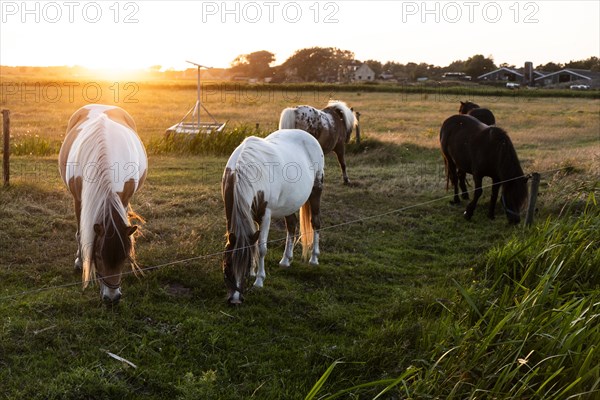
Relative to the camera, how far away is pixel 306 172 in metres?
6.52

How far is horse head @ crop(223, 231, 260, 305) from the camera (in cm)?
516

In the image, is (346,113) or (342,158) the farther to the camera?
(346,113)

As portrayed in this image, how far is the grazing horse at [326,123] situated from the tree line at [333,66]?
37283 mm

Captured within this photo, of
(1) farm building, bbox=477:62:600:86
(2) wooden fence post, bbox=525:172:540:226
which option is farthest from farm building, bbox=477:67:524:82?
(2) wooden fence post, bbox=525:172:540:226

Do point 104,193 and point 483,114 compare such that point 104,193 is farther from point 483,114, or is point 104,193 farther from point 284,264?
point 483,114

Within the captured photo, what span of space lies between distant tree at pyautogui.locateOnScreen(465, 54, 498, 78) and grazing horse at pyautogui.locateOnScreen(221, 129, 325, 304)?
60.4 metres

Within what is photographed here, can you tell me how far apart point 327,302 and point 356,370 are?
4.73 feet

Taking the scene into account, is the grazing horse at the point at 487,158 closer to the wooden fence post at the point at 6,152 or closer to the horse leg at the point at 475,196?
the horse leg at the point at 475,196

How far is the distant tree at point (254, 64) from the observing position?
5438 centimetres

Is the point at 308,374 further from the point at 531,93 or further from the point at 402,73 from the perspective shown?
the point at 402,73

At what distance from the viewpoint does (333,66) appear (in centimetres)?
5128

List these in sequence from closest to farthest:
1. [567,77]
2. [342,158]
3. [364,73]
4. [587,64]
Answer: [342,158]
[567,77]
[364,73]
[587,64]

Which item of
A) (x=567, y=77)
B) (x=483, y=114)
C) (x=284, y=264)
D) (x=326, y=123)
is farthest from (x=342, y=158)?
(x=567, y=77)

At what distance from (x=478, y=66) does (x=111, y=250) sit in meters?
65.2
